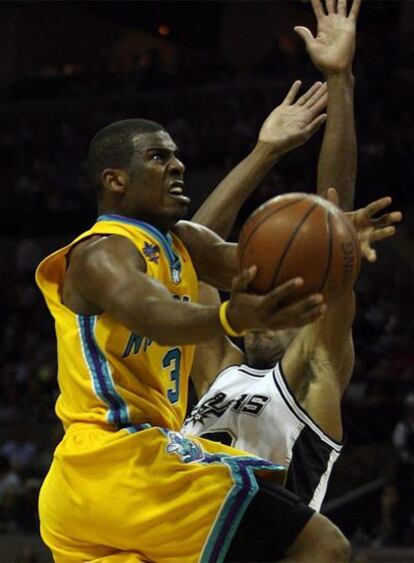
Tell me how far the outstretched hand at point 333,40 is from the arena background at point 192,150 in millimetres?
4839

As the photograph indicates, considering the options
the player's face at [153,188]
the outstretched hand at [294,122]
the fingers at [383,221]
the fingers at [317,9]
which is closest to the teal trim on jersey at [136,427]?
the player's face at [153,188]

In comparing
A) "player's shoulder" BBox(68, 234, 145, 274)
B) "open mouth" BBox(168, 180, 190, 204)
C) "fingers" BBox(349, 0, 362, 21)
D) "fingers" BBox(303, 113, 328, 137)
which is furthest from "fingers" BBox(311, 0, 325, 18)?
"player's shoulder" BBox(68, 234, 145, 274)

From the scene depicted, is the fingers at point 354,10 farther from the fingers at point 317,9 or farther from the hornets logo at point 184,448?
the hornets logo at point 184,448

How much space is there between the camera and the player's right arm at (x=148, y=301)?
9.73 feet

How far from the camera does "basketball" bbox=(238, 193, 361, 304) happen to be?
119 inches

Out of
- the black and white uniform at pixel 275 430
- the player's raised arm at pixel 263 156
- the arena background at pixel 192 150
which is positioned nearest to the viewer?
the black and white uniform at pixel 275 430

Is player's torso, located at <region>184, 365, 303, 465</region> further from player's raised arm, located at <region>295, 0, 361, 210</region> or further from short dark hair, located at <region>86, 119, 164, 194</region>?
short dark hair, located at <region>86, 119, 164, 194</region>

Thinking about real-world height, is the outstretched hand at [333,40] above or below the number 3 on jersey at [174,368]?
above

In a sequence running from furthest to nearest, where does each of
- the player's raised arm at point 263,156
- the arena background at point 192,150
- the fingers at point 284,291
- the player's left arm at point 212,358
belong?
the arena background at point 192,150
the player's left arm at point 212,358
the player's raised arm at point 263,156
the fingers at point 284,291

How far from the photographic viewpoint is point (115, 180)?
375 centimetres

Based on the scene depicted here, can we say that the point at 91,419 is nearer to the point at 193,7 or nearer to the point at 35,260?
the point at 35,260

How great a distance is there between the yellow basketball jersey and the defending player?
2.08 feet

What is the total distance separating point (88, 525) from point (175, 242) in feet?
3.17

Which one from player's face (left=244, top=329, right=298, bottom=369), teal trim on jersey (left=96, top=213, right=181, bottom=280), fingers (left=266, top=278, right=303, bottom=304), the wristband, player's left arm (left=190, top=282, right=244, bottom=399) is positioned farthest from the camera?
player's left arm (left=190, top=282, right=244, bottom=399)
